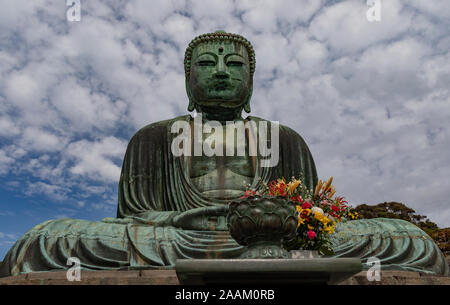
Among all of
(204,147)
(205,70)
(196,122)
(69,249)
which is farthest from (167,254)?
(205,70)

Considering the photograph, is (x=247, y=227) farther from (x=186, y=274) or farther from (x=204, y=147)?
(x=204, y=147)

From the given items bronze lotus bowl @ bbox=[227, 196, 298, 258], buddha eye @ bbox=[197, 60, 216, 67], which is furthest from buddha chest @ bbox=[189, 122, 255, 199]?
bronze lotus bowl @ bbox=[227, 196, 298, 258]

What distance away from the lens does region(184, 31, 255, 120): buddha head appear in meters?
7.44

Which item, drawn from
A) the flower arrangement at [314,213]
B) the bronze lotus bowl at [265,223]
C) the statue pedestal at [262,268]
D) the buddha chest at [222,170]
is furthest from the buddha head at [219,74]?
the statue pedestal at [262,268]

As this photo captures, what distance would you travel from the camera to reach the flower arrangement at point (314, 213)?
4.11m

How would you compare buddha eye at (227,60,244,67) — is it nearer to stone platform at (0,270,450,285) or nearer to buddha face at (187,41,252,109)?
buddha face at (187,41,252,109)

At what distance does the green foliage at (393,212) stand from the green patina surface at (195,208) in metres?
9.02

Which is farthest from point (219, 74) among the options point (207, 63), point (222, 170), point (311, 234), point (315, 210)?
point (311, 234)

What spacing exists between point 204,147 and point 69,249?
2.56 meters

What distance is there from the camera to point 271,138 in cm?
747

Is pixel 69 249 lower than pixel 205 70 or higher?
lower

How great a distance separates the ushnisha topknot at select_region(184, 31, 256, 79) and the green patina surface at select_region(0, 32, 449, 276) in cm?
2

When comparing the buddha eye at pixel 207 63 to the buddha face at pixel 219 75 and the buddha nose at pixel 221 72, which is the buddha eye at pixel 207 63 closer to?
the buddha face at pixel 219 75
